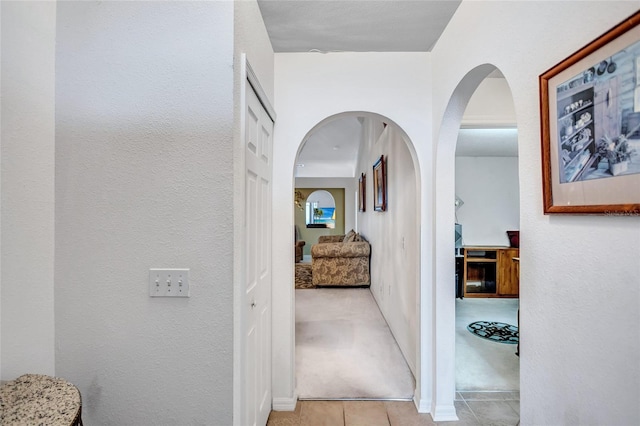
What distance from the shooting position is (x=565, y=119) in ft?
2.98

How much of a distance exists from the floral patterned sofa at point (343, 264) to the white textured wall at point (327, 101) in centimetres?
336

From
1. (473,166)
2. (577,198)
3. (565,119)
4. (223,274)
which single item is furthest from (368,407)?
(473,166)

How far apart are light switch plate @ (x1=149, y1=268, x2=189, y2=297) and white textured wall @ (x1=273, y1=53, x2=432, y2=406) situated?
0.96 meters

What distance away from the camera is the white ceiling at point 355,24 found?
5.55 ft

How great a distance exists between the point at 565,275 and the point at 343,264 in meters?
4.67

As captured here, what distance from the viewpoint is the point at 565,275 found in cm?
95

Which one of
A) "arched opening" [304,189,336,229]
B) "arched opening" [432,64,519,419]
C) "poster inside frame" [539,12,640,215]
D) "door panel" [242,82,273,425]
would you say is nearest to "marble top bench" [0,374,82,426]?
"door panel" [242,82,273,425]

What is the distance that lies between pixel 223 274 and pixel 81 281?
1.94 feet

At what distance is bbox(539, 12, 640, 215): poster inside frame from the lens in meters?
0.72

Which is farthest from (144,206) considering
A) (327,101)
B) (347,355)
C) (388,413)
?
(347,355)

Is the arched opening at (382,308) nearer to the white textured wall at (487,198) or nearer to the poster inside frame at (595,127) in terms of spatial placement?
the poster inside frame at (595,127)

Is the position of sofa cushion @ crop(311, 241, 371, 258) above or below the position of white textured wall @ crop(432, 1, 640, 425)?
below

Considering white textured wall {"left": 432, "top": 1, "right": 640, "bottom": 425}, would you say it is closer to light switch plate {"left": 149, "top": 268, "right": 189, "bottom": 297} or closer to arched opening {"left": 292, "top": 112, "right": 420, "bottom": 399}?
arched opening {"left": 292, "top": 112, "right": 420, "bottom": 399}

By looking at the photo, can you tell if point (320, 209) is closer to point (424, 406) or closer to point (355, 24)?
point (424, 406)
